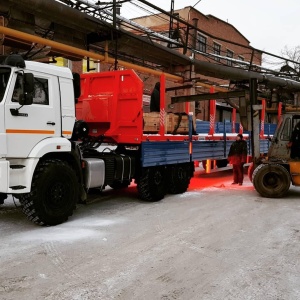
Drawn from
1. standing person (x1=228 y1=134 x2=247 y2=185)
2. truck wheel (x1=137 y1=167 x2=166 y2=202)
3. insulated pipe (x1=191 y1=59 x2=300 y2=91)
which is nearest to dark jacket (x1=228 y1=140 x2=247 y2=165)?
standing person (x1=228 y1=134 x2=247 y2=185)

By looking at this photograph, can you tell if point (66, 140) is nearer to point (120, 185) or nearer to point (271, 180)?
point (120, 185)

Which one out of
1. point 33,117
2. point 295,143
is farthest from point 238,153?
point 33,117

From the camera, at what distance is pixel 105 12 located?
1019 cm

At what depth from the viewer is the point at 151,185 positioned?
28.2 feet

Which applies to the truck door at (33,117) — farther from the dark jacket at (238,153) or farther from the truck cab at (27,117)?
the dark jacket at (238,153)

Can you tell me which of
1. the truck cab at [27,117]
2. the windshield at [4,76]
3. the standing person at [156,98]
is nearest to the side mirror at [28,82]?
the truck cab at [27,117]

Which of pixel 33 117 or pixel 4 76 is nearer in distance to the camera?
pixel 4 76

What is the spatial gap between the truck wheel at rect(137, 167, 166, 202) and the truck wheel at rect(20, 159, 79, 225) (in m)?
2.24

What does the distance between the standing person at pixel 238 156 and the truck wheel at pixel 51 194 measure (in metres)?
6.37

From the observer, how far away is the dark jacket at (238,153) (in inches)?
453

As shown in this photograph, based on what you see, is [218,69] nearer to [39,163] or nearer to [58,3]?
Result: [58,3]

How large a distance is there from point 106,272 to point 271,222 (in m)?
3.74

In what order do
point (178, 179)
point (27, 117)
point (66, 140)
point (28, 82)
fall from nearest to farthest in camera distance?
point (28, 82) → point (27, 117) → point (66, 140) → point (178, 179)

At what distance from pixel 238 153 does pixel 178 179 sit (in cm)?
282
